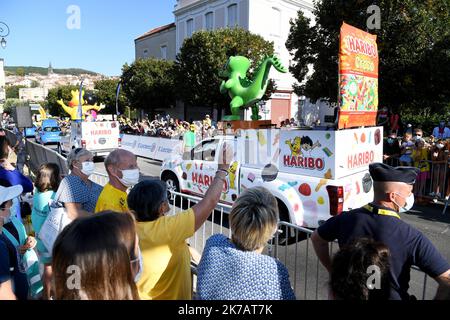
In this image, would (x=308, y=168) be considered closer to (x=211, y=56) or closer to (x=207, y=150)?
(x=207, y=150)

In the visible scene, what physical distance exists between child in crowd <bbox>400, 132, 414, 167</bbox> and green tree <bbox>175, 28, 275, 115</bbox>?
19.0 m

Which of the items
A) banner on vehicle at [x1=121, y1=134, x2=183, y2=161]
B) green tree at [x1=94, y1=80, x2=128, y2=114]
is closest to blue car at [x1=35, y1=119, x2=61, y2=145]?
banner on vehicle at [x1=121, y1=134, x2=183, y2=161]

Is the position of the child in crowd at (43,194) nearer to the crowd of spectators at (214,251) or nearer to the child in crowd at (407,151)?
the crowd of spectators at (214,251)

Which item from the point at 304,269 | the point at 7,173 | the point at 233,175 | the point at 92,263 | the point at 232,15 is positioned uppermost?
the point at 232,15

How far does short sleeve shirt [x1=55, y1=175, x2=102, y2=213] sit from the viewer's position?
3.38 meters

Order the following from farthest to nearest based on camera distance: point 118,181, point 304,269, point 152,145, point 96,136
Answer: point 152,145, point 96,136, point 304,269, point 118,181

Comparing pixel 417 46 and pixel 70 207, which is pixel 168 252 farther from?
pixel 417 46

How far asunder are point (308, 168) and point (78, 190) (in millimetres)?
3345

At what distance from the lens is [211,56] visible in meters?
27.8

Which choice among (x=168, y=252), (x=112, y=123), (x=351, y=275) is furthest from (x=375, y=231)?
(x=112, y=123)

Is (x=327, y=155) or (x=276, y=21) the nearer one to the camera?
(x=327, y=155)

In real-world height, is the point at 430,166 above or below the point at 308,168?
below

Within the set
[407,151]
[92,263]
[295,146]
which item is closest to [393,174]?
[92,263]

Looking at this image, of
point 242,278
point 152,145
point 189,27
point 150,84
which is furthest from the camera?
point 189,27
